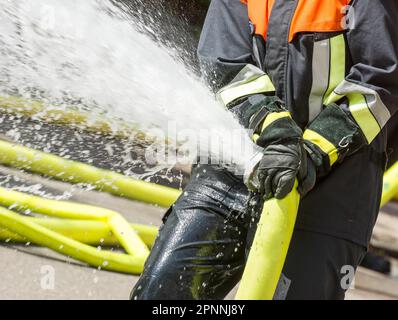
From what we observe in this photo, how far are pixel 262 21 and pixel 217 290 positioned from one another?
3.15ft

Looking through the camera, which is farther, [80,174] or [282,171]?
[80,174]

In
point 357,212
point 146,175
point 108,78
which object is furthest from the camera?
point 146,175

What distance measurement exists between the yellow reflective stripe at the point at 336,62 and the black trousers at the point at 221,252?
48cm

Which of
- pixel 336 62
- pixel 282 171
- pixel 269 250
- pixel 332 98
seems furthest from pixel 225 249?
pixel 336 62

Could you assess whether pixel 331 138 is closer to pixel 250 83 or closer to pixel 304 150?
pixel 304 150

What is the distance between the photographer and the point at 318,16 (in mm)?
2438

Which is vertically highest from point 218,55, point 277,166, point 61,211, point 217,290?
point 218,55

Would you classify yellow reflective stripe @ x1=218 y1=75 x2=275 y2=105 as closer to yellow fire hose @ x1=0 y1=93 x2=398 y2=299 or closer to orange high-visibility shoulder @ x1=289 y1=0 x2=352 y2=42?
orange high-visibility shoulder @ x1=289 y1=0 x2=352 y2=42

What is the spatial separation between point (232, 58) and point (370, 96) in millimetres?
503

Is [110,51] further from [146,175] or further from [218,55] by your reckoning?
[146,175]

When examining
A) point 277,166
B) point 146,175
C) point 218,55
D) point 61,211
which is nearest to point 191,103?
point 218,55

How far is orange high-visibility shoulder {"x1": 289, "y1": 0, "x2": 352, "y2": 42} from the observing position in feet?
7.95

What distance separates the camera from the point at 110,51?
3.53 m

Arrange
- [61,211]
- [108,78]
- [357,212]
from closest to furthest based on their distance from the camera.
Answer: [357,212] → [108,78] → [61,211]
